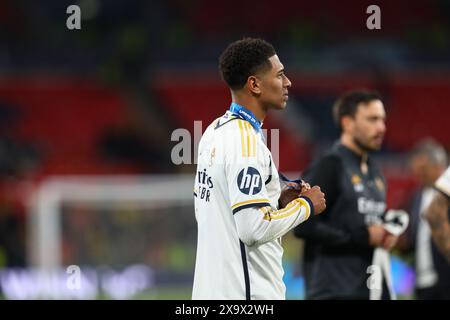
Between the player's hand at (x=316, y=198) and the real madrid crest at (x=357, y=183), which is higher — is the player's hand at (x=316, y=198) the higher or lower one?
the lower one

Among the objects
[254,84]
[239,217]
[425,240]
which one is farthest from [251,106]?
[425,240]

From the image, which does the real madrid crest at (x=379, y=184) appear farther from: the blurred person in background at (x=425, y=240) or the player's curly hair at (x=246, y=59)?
the player's curly hair at (x=246, y=59)

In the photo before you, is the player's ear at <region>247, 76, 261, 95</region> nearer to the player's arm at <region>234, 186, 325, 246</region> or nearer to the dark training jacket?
the player's arm at <region>234, 186, 325, 246</region>

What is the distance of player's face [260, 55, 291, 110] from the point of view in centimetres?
418

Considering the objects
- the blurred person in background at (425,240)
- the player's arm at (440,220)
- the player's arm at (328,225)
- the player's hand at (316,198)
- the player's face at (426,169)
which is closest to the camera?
the player's hand at (316,198)

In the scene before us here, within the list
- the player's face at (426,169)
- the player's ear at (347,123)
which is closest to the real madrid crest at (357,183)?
the player's ear at (347,123)

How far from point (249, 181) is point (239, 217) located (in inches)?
6.2

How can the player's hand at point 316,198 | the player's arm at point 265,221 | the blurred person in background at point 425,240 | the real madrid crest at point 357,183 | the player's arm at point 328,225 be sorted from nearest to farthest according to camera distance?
the player's arm at point 265,221 → the player's hand at point 316,198 → the player's arm at point 328,225 → the real madrid crest at point 357,183 → the blurred person in background at point 425,240

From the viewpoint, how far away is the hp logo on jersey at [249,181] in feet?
12.7

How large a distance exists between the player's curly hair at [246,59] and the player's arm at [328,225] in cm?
166

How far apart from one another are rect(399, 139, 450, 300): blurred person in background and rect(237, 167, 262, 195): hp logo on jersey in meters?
3.32

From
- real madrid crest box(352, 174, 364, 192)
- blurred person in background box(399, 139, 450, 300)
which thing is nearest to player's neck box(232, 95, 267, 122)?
real madrid crest box(352, 174, 364, 192)
